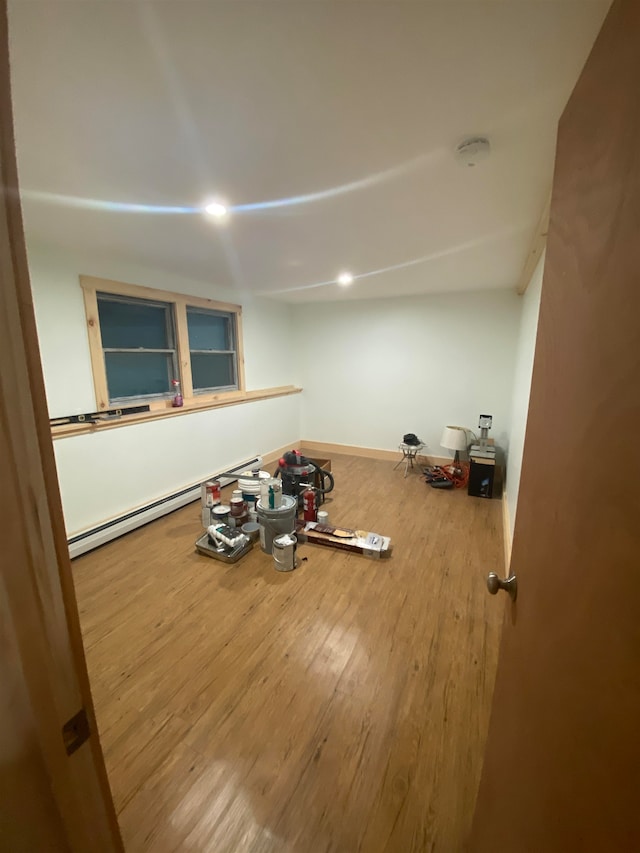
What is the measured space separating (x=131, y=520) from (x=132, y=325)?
5.88ft

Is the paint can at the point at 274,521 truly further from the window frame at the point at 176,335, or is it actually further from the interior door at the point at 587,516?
the interior door at the point at 587,516

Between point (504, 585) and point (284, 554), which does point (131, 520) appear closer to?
point (284, 554)

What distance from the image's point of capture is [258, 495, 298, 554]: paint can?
2533mm

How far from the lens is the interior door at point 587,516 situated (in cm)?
40

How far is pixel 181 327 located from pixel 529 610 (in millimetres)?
3647

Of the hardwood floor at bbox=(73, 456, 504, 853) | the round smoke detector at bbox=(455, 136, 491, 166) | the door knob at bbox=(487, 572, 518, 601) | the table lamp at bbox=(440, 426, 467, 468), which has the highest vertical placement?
the round smoke detector at bbox=(455, 136, 491, 166)

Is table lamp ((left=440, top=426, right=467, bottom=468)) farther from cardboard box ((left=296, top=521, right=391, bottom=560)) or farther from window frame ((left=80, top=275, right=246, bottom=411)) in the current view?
window frame ((left=80, top=275, right=246, bottom=411))

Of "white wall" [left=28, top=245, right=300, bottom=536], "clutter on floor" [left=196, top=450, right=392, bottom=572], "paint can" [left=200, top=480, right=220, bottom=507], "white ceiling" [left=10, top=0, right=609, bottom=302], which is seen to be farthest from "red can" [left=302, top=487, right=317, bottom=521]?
"white ceiling" [left=10, top=0, right=609, bottom=302]

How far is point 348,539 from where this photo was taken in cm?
270

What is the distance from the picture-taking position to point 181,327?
11.5 feet

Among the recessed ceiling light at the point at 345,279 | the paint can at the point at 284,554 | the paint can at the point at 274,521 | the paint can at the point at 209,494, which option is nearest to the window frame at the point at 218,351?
the paint can at the point at 209,494

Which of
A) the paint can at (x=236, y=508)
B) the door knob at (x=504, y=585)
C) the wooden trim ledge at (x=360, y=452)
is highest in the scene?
the door knob at (x=504, y=585)

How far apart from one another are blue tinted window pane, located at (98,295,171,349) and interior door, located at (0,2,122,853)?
2969 millimetres

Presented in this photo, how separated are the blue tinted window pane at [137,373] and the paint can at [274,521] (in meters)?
1.73
